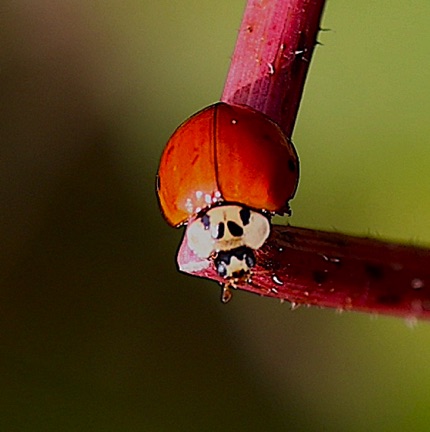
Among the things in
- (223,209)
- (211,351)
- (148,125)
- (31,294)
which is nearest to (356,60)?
(148,125)

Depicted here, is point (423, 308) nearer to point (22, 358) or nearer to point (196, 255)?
point (196, 255)

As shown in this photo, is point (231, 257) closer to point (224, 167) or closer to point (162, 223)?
point (224, 167)

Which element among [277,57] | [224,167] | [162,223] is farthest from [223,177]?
[162,223]

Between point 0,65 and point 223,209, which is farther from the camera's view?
point 0,65

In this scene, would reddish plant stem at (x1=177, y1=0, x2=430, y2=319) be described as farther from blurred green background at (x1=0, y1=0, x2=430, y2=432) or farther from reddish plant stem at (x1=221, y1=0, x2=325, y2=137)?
blurred green background at (x1=0, y1=0, x2=430, y2=432)

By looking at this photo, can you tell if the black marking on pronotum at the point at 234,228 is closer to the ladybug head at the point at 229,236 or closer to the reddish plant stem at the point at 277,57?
the ladybug head at the point at 229,236

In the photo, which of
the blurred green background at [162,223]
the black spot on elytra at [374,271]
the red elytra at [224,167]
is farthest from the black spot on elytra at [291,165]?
the blurred green background at [162,223]

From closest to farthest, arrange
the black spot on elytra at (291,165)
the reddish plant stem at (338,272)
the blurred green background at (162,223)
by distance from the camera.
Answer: the reddish plant stem at (338,272) → the black spot on elytra at (291,165) → the blurred green background at (162,223)
